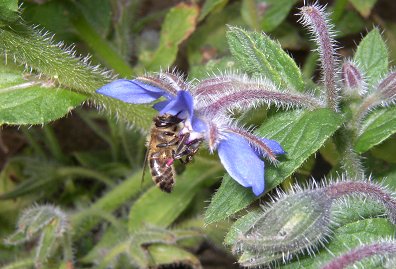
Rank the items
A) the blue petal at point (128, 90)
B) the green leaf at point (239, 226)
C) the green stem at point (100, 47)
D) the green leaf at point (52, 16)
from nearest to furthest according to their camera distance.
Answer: the blue petal at point (128, 90)
the green leaf at point (239, 226)
the green leaf at point (52, 16)
the green stem at point (100, 47)

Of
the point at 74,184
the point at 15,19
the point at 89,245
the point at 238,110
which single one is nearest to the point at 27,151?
the point at 74,184

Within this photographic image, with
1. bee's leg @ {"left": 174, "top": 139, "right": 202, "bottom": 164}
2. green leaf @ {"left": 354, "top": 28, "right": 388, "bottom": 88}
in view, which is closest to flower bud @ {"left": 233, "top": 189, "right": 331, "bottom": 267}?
bee's leg @ {"left": 174, "top": 139, "right": 202, "bottom": 164}

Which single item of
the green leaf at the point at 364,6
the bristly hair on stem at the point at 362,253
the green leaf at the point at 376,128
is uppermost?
the green leaf at the point at 364,6

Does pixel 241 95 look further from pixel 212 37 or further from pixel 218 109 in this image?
pixel 212 37

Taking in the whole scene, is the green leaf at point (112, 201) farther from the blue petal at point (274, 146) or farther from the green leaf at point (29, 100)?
the blue petal at point (274, 146)

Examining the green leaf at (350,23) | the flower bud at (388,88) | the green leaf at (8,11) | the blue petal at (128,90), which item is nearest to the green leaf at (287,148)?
the flower bud at (388,88)

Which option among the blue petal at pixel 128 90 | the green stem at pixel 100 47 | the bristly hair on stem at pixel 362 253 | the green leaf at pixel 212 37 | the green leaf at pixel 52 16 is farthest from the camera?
the green leaf at pixel 212 37
